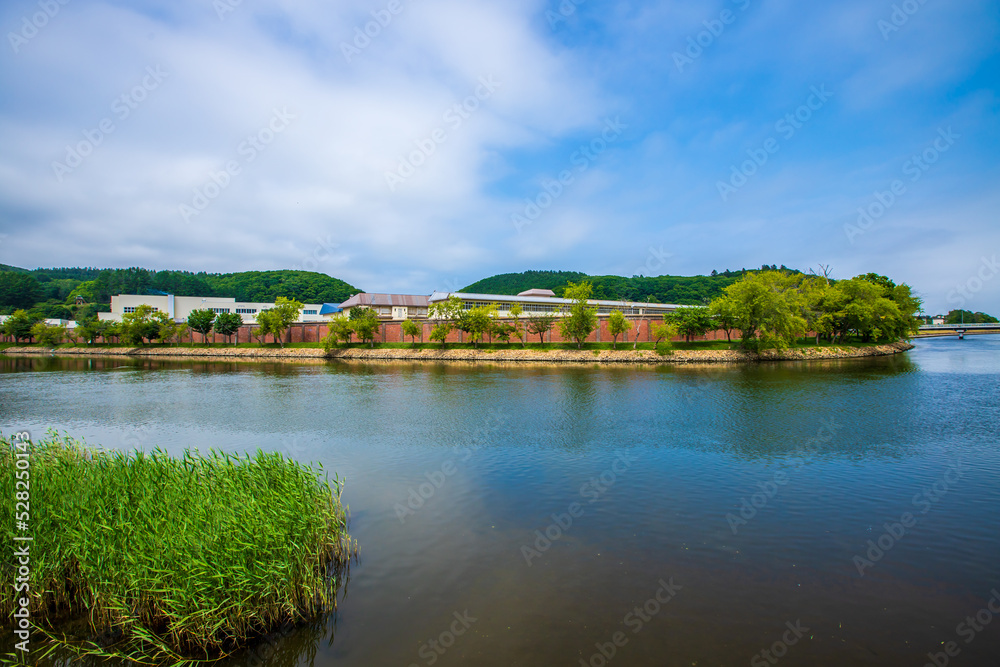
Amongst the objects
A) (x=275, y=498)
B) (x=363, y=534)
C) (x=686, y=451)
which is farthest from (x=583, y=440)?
(x=275, y=498)

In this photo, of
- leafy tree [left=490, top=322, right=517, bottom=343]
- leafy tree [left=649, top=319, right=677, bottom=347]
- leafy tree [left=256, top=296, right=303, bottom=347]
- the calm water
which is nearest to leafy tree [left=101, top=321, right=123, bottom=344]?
leafy tree [left=256, top=296, right=303, bottom=347]

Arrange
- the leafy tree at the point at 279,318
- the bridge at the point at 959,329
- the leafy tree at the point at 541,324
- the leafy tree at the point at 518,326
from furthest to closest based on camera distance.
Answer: the bridge at the point at 959,329 < the leafy tree at the point at 279,318 < the leafy tree at the point at 518,326 < the leafy tree at the point at 541,324

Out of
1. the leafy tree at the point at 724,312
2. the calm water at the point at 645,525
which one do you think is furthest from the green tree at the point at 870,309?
the calm water at the point at 645,525

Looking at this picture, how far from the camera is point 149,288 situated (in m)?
118

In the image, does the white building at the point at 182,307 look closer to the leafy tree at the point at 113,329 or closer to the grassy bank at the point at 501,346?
the leafy tree at the point at 113,329

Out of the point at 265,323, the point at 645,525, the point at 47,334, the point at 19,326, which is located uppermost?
the point at 19,326

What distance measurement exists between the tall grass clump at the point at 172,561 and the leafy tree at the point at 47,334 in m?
A: 85.5

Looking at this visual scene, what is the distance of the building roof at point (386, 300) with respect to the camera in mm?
78562

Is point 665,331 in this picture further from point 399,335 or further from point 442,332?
point 399,335

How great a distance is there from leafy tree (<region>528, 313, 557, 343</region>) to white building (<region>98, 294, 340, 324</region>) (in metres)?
29.7

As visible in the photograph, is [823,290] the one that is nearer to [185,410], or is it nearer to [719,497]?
[719,497]

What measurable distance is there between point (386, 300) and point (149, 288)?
74.3 meters

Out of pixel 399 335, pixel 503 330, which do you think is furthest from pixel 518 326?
pixel 399 335

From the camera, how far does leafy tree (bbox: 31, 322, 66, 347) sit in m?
71.0
